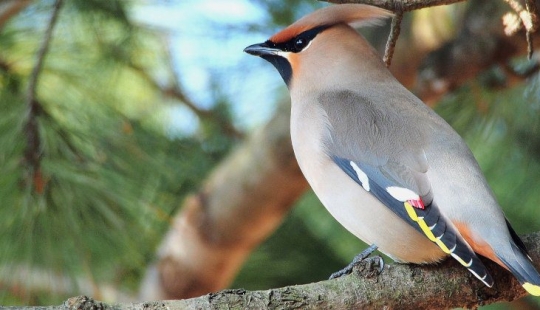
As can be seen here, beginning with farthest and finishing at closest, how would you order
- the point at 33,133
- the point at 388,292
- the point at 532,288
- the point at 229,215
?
1. the point at 229,215
2. the point at 33,133
3. the point at 388,292
4. the point at 532,288

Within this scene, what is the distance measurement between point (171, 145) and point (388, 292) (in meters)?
2.44

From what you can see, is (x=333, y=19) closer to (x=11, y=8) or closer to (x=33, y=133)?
(x=33, y=133)

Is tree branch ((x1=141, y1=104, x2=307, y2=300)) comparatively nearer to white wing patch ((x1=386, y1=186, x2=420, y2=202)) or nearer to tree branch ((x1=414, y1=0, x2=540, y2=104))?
tree branch ((x1=414, y1=0, x2=540, y2=104))

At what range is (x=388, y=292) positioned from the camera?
2.33 meters

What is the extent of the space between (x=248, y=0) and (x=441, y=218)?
95.6 inches

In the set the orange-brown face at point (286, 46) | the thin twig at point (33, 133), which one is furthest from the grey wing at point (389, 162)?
the thin twig at point (33, 133)

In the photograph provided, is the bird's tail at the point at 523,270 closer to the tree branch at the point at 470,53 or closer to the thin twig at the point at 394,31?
the thin twig at the point at 394,31

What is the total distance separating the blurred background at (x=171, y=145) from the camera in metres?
3.44

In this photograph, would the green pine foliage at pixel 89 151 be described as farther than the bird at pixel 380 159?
Yes

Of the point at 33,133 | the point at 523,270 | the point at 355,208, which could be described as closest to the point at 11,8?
the point at 33,133

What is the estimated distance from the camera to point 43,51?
3500 millimetres

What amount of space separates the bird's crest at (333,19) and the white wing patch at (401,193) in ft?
2.06

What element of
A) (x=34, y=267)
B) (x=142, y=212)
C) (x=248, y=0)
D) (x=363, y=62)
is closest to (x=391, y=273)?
(x=363, y=62)

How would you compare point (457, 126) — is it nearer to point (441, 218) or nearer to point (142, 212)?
point (142, 212)
